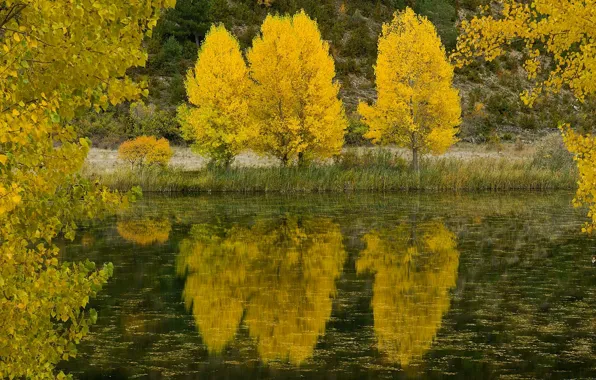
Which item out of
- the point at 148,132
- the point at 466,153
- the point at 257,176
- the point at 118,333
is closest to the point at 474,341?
the point at 118,333

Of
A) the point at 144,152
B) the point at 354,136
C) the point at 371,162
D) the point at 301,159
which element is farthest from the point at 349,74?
the point at 144,152

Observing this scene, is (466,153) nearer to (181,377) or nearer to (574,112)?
(574,112)

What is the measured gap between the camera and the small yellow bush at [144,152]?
44.2 meters

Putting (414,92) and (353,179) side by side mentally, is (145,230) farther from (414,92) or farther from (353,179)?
(414,92)

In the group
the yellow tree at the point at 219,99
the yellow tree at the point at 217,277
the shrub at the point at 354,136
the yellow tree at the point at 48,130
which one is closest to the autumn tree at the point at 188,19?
the shrub at the point at 354,136

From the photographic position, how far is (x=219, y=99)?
44.1 metres

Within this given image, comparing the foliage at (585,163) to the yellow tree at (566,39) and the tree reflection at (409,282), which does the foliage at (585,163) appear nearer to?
the yellow tree at (566,39)

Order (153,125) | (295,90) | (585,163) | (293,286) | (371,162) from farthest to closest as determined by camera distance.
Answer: (153,125) < (371,162) < (295,90) < (293,286) < (585,163)

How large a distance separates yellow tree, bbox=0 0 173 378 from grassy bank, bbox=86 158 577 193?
35116 mm

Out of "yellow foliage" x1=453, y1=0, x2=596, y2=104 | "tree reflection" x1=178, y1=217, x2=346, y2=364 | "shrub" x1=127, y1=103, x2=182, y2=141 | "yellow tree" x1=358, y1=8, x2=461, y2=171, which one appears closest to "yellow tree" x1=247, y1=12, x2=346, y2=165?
"yellow tree" x1=358, y1=8, x2=461, y2=171

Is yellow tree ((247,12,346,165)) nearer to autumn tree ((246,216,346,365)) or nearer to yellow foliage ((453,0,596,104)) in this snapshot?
autumn tree ((246,216,346,365))

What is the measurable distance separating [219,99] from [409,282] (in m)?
25.4

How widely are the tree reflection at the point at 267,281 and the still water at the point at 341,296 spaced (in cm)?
5

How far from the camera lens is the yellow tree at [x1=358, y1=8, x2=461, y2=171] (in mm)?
44812
